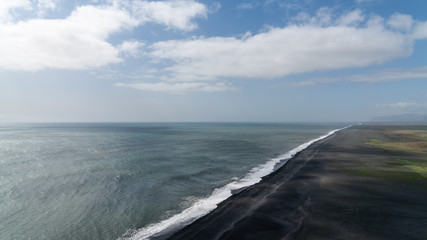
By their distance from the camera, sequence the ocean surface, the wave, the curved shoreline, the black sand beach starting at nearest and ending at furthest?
the black sand beach → the curved shoreline → the wave → the ocean surface

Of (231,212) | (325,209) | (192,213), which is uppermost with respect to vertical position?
(325,209)

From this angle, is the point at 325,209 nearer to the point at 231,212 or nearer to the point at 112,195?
the point at 231,212

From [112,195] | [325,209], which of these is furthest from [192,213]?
[325,209]

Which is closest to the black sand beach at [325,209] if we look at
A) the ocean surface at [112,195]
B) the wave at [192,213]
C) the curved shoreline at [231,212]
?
the curved shoreline at [231,212]

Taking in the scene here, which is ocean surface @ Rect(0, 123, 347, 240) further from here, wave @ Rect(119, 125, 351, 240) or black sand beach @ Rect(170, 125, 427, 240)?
black sand beach @ Rect(170, 125, 427, 240)

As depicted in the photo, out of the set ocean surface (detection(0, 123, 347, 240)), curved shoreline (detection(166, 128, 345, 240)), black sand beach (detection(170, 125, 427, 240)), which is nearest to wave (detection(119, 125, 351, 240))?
ocean surface (detection(0, 123, 347, 240))

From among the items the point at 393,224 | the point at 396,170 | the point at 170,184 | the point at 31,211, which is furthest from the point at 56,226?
the point at 396,170

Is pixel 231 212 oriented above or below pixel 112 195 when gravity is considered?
above

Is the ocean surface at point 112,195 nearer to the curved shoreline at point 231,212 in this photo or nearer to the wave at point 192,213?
the wave at point 192,213

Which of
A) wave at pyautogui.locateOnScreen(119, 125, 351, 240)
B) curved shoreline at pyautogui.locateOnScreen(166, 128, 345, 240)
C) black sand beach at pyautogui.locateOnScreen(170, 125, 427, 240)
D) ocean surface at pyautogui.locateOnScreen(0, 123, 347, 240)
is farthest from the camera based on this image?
ocean surface at pyautogui.locateOnScreen(0, 123, 347, 240)

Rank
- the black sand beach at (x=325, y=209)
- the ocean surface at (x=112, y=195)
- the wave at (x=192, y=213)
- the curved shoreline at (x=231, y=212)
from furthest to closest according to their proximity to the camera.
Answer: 1. the ocean surface at (x=112, y=195)
2. the wave at (x=192, y=213)
3. the curved shoreline at (x=231, y=212)
4. the black sand beach at (x=325, y=209)


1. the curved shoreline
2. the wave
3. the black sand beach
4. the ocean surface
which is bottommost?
the ocean surface
